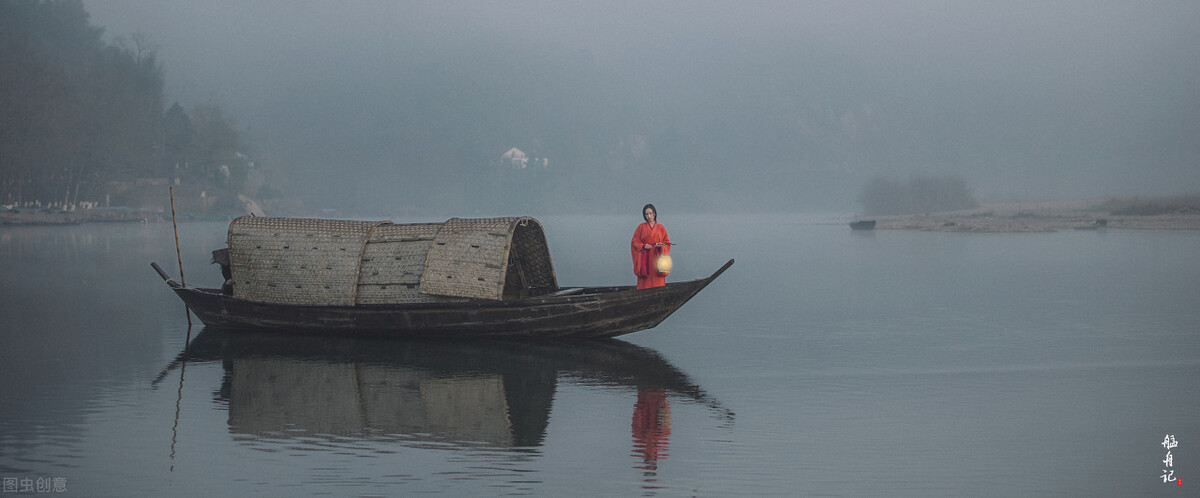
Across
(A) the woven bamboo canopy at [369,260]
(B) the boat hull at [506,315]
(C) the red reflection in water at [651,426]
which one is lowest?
(C) the red reflection in water at [651,426]

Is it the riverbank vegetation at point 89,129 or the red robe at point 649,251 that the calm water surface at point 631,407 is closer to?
the red robe at point 649,251

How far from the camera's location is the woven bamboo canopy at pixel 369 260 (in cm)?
1430

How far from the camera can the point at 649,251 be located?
14328 mm

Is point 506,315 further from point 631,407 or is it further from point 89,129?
point 89,129

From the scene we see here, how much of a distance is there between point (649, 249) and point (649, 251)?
0.27 ft

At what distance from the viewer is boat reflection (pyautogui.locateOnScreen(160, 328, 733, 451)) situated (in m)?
9.55

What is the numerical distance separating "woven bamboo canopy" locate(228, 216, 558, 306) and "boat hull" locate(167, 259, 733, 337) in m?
0.23

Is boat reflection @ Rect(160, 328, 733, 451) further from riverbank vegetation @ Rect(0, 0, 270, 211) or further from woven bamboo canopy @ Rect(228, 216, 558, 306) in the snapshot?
riverbank vegetation @ Rect(0, 0, 270, 211)

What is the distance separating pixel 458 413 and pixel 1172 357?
418 inches

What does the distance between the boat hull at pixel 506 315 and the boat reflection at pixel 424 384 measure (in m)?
0.27

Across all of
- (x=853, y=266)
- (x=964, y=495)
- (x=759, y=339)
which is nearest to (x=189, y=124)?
(x=853, y=266)

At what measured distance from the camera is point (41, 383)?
11.9m

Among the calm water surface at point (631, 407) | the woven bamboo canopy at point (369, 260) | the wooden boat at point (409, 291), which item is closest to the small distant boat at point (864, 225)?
the calm water surface at point (631, 407)

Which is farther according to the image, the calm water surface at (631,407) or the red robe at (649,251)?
the red robe at (649,251)
